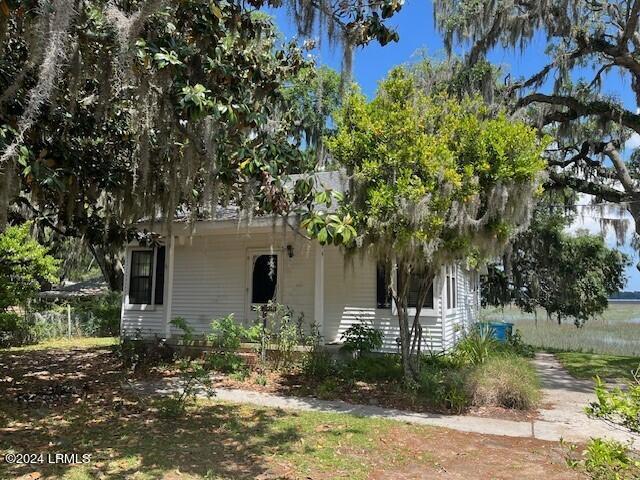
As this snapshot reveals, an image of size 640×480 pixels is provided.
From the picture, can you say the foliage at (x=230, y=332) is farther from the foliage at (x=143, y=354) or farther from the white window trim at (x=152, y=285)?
the white window trim at (x=152, y=285)

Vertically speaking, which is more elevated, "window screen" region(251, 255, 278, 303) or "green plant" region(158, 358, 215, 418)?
"window screen" region(251, 255, 278, 303)

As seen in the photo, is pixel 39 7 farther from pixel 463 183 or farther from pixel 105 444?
pixel 463 183

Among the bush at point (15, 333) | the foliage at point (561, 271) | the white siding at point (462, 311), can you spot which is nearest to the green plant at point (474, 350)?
the white siding at point (462, 311)

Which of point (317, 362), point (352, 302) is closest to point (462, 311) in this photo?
point (352, 302)

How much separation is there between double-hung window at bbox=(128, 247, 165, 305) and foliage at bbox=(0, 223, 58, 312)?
193 centimetres

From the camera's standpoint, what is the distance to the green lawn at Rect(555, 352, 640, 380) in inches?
432

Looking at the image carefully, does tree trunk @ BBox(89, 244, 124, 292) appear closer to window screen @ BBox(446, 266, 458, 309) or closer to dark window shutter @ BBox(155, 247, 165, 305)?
dark window shutter @ BBox(155, 247, 165, 305)

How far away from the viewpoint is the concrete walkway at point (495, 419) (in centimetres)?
604

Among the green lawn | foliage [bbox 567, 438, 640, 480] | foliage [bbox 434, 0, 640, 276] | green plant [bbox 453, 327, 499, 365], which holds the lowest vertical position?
the green lawn

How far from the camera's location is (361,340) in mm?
9656

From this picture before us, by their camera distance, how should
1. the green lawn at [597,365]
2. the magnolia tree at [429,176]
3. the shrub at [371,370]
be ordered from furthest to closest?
the green lawn at [597,365] < the shrub at [371,370] < the magnolia tree at [429,176]

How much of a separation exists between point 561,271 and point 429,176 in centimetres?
1795

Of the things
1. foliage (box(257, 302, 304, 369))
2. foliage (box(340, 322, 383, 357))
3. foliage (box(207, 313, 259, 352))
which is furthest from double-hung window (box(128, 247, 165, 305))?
foliage (box(340, 322, 383, 357))

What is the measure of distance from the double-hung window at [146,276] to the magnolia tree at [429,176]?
7.52m
